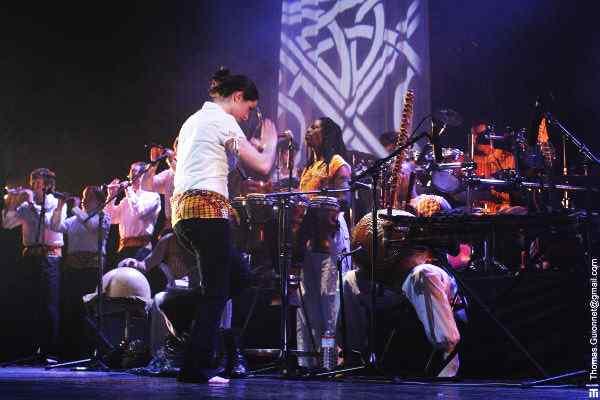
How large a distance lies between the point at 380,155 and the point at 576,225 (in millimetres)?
4829

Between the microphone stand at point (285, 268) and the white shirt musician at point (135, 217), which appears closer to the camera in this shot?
the microphone stand at point (285, 268)

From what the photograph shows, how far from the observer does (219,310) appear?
4383mm

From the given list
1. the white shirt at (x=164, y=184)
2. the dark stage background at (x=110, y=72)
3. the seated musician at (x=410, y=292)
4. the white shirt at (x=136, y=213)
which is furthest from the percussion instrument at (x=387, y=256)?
the dark stage background at (x=110, y=72)

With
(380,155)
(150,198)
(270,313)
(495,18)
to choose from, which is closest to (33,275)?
(150,198)

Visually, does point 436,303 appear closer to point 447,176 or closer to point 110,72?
point 447,176

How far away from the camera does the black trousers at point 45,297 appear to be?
8.32 meters

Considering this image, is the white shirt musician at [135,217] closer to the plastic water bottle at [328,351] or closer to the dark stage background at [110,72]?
the dark stage background at [110,72]

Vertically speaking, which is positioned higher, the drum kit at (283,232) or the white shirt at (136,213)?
the white shirt at (136,213)

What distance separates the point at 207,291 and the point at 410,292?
146 cm

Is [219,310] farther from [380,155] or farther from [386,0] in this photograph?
[386,0]

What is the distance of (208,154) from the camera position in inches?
176

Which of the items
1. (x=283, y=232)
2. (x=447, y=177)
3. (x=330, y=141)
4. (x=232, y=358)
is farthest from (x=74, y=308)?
(x=283, y=232)

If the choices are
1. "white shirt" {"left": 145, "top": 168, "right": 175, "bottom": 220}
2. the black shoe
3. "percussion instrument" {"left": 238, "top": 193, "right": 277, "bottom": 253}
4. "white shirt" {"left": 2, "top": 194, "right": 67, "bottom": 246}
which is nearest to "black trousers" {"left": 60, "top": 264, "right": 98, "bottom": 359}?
"white shirt" {"left": 2, "top": 194, "right": 67, "bottom": 246}

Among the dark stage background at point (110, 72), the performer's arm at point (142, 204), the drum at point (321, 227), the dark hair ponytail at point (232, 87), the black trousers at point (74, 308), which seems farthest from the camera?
the dark stage background at point (110, 72)
